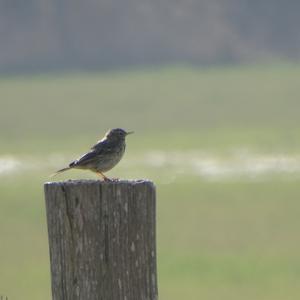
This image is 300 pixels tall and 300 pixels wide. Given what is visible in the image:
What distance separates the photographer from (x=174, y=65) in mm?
56438

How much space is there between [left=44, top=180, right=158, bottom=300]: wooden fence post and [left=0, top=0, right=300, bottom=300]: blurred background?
52.5 ft

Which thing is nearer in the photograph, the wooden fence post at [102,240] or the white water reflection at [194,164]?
the wooden fence post at [102,240]

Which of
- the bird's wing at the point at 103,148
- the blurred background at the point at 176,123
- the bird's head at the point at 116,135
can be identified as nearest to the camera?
the bird's wing at the point at 103,148

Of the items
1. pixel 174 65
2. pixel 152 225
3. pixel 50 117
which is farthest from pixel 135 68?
pixel 152 225

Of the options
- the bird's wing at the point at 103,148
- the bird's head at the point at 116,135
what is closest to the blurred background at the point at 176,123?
the bird's head at the point at 116,135

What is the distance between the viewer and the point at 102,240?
4.34m

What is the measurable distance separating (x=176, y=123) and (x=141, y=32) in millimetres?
15181

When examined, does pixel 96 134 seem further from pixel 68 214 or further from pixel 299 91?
pixel 68 214

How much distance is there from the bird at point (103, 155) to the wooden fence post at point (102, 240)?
9.64ft

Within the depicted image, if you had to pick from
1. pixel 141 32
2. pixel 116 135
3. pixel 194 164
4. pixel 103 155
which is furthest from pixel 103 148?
pixel 141 32

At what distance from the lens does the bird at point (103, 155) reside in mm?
7473

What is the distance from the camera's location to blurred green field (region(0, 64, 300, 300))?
23.9 meters

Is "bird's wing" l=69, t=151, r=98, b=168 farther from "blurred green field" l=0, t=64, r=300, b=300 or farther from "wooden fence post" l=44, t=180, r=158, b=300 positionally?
"blurred green field" l=0, t=64, r=300, b=300

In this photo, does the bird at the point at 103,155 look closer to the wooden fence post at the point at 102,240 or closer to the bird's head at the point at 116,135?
the bird's head at the point at 116,135
